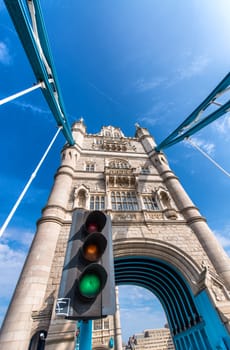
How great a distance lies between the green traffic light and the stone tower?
5.80m

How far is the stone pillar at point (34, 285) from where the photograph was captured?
18.7 ft

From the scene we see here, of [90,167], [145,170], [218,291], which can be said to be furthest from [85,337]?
[145,170]

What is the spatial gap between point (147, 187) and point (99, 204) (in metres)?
4.00

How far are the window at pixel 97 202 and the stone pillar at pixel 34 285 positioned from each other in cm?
190

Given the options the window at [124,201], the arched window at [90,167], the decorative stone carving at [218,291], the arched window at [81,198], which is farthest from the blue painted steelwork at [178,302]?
the arched window at [90,167]

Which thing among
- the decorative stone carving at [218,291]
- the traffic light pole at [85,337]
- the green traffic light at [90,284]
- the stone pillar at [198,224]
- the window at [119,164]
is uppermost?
the window at [119,164]

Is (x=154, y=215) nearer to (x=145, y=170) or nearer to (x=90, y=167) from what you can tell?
(x=145, y=170)

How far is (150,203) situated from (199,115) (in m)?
7.80

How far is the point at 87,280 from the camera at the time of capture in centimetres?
156

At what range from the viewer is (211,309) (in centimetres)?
656

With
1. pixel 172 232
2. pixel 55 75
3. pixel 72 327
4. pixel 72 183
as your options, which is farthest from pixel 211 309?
pixel 55 75

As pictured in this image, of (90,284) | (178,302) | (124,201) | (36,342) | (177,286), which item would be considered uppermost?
(124,201)

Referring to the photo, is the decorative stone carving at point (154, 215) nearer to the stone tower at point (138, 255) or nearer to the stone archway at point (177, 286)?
the stone tower at point (138, 255)

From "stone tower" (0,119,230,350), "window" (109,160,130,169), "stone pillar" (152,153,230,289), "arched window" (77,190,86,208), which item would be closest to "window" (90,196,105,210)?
"stone tower" (0,119,230,350)
